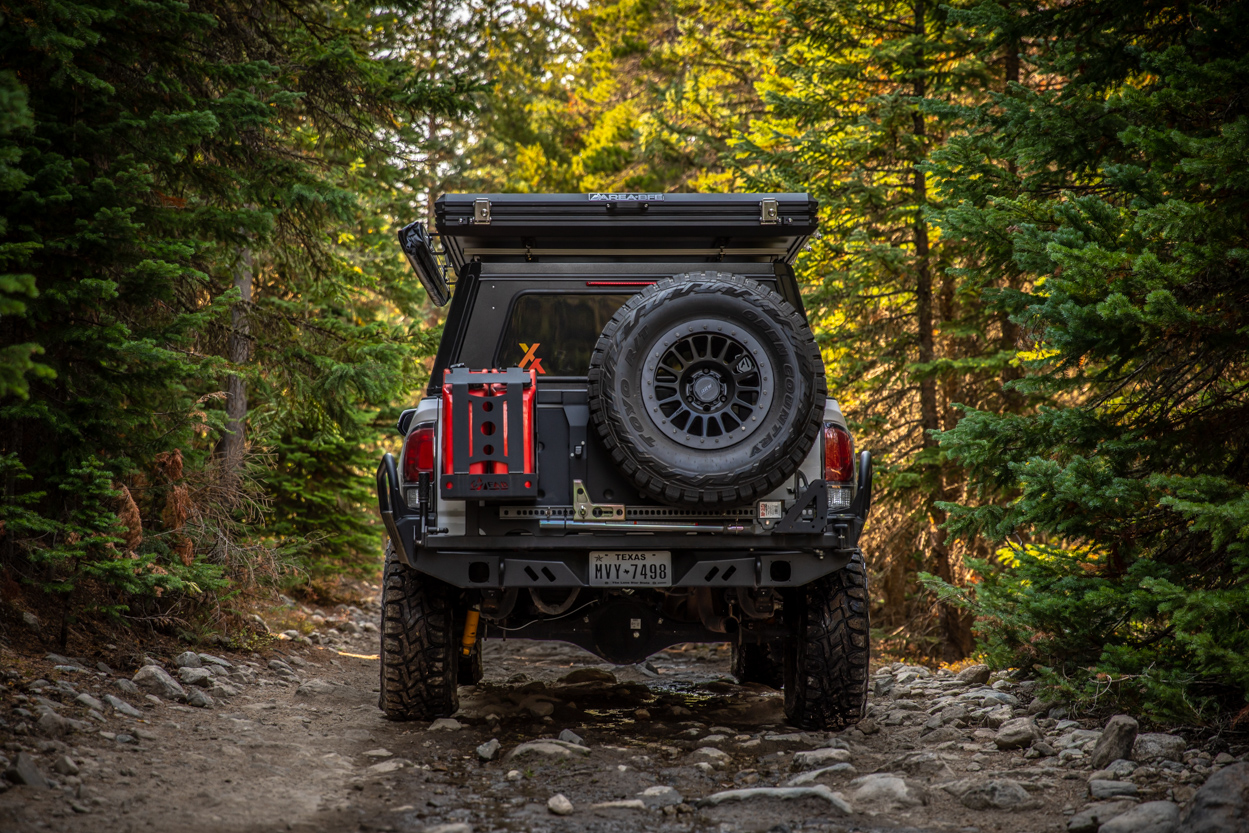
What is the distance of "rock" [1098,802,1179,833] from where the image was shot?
10.8 ft

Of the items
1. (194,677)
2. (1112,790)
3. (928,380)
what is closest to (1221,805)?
(1112,790)

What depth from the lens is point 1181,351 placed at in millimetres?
5645

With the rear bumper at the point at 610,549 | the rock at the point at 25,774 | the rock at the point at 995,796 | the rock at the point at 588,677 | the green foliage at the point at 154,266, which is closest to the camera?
the rock at the point at 25,774

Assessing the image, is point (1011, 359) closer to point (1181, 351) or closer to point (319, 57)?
point (1181, 351)

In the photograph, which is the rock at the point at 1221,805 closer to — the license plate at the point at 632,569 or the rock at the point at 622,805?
the rock at the point at 622,805

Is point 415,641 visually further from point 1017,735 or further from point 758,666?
point 1017,735

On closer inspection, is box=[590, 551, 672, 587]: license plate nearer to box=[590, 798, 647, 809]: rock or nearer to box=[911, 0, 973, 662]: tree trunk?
box=[590, 798, 647, 809]: rock

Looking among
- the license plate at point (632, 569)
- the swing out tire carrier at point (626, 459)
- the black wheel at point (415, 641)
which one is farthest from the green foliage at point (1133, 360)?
the black wheel at point (415, 641)

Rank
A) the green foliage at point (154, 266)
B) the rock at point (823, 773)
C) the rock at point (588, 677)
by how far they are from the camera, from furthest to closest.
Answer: the rock at point (588, 677), the green foliage at point (154, 266), the rock at point (823, 773)

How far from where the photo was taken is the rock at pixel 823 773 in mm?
4133

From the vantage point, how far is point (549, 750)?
15.1 feet

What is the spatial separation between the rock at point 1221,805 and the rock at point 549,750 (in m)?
2.57

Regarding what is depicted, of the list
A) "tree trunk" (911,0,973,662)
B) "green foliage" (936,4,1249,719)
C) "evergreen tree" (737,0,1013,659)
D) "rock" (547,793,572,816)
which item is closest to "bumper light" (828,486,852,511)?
"green foliage" (936,4,1249,719)

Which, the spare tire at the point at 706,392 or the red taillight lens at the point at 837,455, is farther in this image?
the red taillight lens at the point at 837,455
